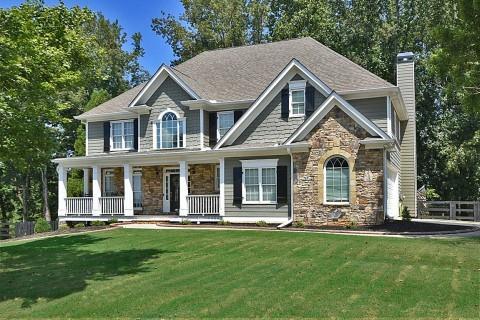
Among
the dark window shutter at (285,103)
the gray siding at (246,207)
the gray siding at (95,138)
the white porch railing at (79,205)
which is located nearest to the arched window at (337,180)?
the gray siding at (246,207)

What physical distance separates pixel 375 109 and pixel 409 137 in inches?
254

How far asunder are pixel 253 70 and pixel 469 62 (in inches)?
484

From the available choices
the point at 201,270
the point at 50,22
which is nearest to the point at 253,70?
the point at 50,22

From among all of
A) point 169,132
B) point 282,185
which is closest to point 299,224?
point 282,185

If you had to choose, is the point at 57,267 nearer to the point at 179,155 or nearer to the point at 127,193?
the point at 179,155

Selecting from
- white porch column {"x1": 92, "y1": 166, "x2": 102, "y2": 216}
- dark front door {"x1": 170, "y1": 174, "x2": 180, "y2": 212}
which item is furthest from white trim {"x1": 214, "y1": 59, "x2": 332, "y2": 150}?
white porch column {"x1": 92, "y1": 166, "x2": 102, "y2": 216}

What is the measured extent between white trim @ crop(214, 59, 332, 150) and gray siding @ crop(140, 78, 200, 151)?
8.06 ft

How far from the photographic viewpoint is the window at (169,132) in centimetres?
2348

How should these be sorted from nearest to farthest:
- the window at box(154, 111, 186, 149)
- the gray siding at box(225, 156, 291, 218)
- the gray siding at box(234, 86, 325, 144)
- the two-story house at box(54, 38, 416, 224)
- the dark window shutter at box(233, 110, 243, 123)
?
the two-story house at box(54, 38, 416, 224) < the gray siding at box(225, 156, 291, 218) < the gray siding at box(234, 86, 325, 144) < the dark window shutter at box(233, 110, 243, 123) < the window at box(154, 111, 186, 149)

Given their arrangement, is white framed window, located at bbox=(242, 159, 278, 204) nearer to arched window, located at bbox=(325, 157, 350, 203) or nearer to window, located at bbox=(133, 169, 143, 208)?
arched window, located at bbox=(325, 157, 350, 203)

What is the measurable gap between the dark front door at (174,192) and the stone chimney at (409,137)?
1176 cm

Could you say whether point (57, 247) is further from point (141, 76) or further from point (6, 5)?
point (141, 76)

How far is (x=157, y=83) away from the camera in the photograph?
23812mm

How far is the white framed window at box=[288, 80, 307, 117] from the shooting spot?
67.1 ft
